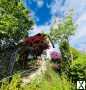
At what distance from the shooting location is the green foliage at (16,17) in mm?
28681

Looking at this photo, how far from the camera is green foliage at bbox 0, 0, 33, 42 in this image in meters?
28.7

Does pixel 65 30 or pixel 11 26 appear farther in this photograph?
pixel 65 30

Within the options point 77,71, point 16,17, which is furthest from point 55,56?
point 77,71

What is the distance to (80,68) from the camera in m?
19.4

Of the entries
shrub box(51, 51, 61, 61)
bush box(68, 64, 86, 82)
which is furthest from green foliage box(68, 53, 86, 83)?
shrub box(51, 51, 61, 61)

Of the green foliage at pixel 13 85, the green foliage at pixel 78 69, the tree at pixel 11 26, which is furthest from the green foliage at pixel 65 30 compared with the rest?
the green foliage at pixel 13 85

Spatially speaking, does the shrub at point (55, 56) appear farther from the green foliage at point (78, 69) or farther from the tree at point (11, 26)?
the green foliage at point (78, 69)

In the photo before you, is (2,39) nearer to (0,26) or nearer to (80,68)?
(0,26)

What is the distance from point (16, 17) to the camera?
1236 inches

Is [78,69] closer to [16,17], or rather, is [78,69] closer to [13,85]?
[16,17]

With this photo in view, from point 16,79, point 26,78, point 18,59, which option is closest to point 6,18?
point 18,59

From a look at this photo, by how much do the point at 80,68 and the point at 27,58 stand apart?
847 centimetres

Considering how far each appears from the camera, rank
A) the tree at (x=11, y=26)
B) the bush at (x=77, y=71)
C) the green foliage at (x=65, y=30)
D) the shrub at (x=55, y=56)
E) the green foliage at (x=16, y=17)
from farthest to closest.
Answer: the green foliage at (x=65, y=30) < the green foliage at (x=16, y=17) < the shrub at (x=55, y=56) < the tree at (x=11, y=26) < the bush at (x=77, y=71)

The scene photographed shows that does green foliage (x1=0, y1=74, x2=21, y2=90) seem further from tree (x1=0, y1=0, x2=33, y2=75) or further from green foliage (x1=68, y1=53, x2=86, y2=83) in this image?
tree (x1=0, y1=0, x2=33, y2=75)
